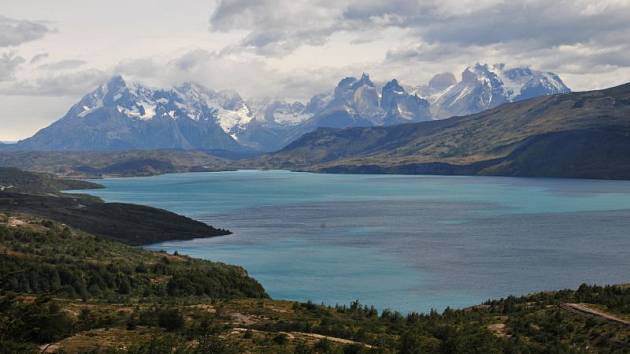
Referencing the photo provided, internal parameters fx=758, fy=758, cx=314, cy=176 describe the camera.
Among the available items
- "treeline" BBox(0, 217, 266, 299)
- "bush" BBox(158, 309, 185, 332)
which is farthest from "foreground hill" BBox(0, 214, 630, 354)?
"treeline" BBox(0, 217, 266, 299)

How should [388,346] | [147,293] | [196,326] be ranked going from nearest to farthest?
[388,346]
[196,326]
[147,293]

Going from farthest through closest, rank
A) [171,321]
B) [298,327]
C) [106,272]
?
[106,272] < [298,327] < [171,321]

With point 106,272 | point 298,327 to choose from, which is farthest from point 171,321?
point 106,272

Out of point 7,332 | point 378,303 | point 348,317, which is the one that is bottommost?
point 378,303

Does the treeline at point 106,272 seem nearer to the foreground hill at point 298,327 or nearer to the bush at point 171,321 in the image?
the foreground hill at point 298,327

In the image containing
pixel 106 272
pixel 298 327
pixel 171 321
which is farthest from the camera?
pixel 106 272

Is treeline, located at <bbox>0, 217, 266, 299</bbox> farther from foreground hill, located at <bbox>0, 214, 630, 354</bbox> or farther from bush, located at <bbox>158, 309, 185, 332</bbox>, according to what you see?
bush, located at <bbox>158, 309, 185, 332</bbox>

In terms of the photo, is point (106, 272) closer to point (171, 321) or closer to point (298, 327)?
point (171, 321)

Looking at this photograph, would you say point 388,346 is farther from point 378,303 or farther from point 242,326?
point 378,303

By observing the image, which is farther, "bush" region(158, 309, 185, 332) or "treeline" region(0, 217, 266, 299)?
"treeline" region(0, 217, 266, 299)

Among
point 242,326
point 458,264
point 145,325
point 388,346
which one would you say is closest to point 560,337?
point 388,346

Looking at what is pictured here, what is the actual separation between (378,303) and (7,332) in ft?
312

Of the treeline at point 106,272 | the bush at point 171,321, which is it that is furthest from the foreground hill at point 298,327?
the treeline at point 106,272

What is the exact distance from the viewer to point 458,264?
176125mm
